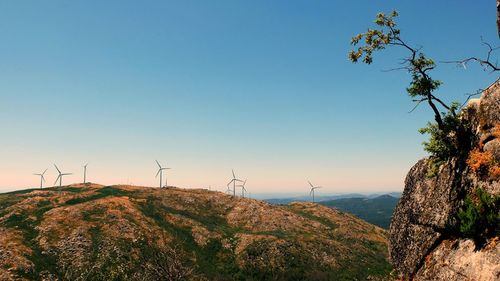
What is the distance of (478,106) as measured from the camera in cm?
3316

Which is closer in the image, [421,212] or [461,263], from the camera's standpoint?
[461,263]

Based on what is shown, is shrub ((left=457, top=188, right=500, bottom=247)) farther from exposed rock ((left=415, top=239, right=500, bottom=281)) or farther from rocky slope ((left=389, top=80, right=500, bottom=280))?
exposed rock ((left=415, top=239, right=500, bottom=281))

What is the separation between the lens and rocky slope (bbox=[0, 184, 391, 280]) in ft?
336

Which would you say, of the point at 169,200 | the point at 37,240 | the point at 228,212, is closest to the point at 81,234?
the point at 37,240

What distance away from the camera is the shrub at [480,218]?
26891 mm

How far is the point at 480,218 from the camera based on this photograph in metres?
28.0

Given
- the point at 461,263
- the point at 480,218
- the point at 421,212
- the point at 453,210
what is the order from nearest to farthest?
1. the point at 480,218
2. the point at 461,263
3. the point at 453,210
4. the point at 421,212

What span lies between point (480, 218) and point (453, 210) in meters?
3.93

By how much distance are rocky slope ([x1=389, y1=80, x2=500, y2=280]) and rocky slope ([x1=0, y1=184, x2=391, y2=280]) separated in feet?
199

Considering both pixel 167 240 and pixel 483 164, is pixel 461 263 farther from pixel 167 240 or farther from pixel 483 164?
pixel 167 240

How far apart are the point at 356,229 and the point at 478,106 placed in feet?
492

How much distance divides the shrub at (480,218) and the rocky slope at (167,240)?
67.8 metres

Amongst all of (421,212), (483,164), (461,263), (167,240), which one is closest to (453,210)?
(483,164)

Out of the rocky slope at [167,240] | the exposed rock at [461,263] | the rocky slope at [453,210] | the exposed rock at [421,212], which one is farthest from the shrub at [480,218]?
the rocky slope at [167,240]
